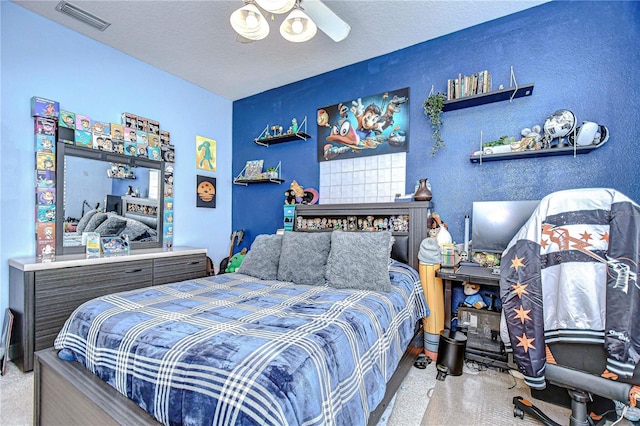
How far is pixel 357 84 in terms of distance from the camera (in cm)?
319

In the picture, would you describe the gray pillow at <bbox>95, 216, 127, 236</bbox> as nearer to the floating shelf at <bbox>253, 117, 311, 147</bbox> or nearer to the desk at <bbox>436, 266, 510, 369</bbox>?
the floating shelf at <bbox>253, 117, 311, 147</bbox>

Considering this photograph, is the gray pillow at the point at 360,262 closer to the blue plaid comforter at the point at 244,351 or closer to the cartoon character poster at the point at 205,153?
the blue plaid comforter at the point at 244,351

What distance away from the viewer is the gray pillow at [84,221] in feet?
9.05

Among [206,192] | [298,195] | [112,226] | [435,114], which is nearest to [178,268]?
[112,226]

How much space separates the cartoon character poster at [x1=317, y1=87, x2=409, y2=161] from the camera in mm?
2918

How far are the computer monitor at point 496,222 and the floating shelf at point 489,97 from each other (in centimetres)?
91

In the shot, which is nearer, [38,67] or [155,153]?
[38,67]

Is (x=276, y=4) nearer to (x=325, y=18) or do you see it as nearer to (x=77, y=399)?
(x=325, y=18)

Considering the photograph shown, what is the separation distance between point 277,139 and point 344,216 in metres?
1.45

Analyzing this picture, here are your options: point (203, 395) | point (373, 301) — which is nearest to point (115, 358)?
point (203, 395)

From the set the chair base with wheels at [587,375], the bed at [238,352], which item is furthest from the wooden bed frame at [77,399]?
the chair base with wheels at [587,375]

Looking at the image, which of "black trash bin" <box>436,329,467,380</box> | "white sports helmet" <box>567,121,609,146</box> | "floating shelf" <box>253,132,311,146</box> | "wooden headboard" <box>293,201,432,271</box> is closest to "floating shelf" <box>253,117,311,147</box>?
"floating shelf" <box>253,132,311,146</box>

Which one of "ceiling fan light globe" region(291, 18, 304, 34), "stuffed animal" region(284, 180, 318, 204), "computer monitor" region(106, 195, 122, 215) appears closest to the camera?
"ceiling fan light globe" region(291, 18, 304, 34)

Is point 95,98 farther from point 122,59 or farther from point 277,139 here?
point 277,139
